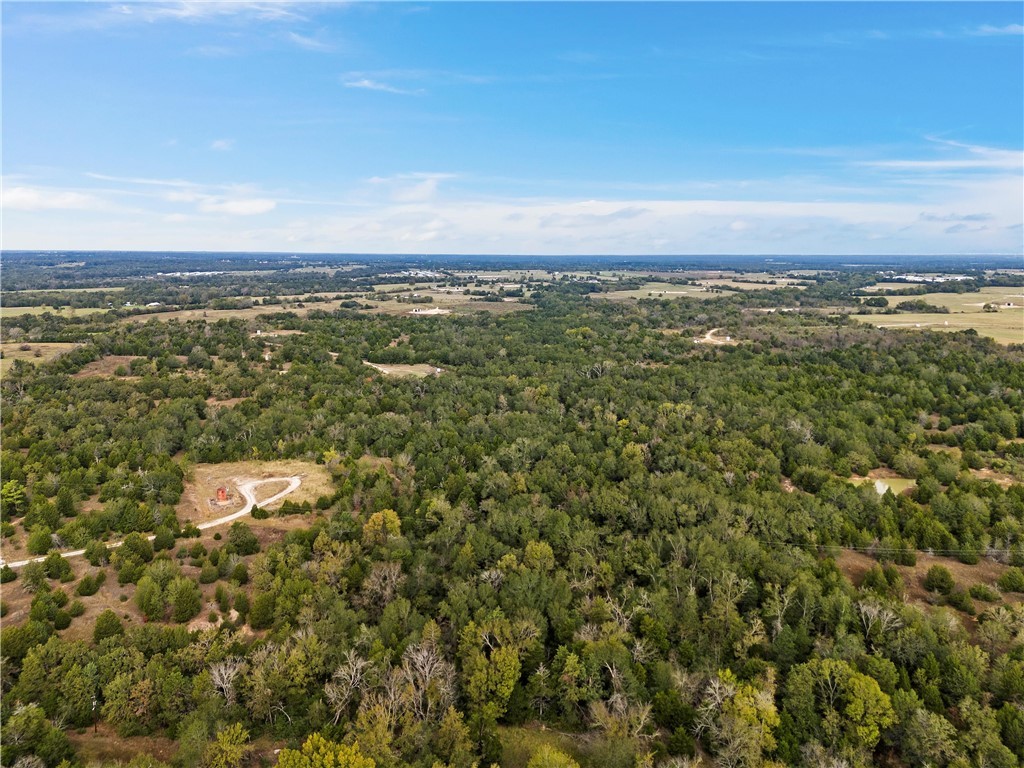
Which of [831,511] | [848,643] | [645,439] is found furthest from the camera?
[645,439]

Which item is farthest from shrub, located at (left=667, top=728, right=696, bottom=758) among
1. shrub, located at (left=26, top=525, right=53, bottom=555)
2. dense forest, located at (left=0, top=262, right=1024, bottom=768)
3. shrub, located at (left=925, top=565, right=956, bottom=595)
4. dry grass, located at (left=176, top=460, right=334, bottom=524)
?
shrub, located at (left=26, top=525, right=53, bottom=555)

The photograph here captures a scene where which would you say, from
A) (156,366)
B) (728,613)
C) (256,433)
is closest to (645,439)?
(728,613)

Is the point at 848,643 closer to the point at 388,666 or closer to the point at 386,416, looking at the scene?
the point at 388,666

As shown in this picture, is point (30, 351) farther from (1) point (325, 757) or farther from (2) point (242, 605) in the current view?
(1) point (325, 757)

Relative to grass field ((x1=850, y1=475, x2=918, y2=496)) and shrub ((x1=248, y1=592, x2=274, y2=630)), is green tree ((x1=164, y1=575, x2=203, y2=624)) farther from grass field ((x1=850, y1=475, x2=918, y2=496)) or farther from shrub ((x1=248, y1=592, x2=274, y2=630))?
grass field ((x1=850, y1=475, x2=918, y2=496))

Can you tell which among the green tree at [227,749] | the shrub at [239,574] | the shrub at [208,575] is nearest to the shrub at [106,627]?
the shrub at [208,575]
